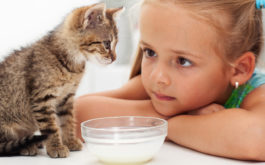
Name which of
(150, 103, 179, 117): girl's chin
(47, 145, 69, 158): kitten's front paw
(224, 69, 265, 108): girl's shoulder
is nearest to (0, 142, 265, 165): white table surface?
(47, 145, 69, 158): kitten's front paw

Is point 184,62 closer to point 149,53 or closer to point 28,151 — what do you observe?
point 149,53

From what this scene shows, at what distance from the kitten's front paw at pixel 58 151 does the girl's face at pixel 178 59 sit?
0.24 m

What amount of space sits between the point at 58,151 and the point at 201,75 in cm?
35

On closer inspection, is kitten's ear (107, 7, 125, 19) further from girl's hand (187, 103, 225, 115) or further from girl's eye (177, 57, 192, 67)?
girl's hand (187, 103, 225, 115)

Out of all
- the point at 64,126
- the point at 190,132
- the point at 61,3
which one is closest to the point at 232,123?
the point at 190,132

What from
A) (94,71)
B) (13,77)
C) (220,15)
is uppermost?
(220,15)

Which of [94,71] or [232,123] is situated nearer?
[232,123]

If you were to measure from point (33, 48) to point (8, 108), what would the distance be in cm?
14

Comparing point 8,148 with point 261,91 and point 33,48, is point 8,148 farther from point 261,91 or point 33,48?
point 261,91

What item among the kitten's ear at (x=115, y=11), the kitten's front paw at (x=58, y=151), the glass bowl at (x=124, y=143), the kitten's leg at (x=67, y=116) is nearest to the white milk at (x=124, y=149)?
the glass bowl at (x=124, y=143)

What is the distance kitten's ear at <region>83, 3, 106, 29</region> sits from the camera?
69 centimetres

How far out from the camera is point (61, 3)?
0.80 m

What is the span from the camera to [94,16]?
716mm

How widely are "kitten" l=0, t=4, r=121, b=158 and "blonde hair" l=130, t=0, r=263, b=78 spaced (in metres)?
0.15
